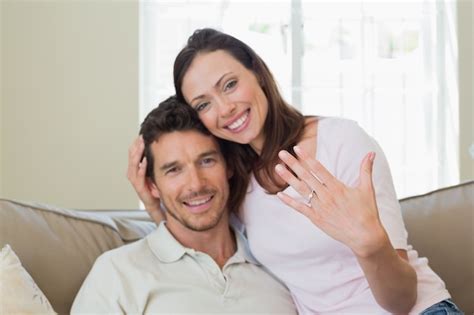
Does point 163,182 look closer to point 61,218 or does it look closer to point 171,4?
point 61,218

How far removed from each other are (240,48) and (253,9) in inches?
83.7

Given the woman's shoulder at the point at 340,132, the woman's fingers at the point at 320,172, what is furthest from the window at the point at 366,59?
the woman's fingers at the point at 320,172

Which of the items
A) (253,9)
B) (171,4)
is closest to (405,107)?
(253,9)

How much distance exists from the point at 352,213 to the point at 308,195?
0.35 feet

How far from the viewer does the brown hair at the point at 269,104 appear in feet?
5.92

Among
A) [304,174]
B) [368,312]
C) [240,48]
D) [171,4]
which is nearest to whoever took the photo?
[304,174]

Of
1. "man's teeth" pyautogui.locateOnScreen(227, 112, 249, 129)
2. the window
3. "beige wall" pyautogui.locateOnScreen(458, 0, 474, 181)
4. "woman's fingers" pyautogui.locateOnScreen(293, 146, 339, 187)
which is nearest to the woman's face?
"man's teeth" pyautogui.locateOnScreen(227, 112, 249, 129)

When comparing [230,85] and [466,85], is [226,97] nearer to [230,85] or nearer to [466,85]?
[230,85]

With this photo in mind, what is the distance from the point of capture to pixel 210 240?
6.25 feet

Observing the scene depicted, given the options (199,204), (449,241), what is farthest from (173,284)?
(449,241)

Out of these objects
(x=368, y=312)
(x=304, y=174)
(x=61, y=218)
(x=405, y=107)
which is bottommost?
(x=368, y=312)

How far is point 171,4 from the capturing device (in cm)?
386

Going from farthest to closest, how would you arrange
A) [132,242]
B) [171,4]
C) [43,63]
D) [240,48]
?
1. [171,4]
2. [43,63]
3. [132,242]
4. [240,48]

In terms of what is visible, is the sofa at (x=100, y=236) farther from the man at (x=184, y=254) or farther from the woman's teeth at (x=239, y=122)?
the woman's teeth at (x=239, y=122)
